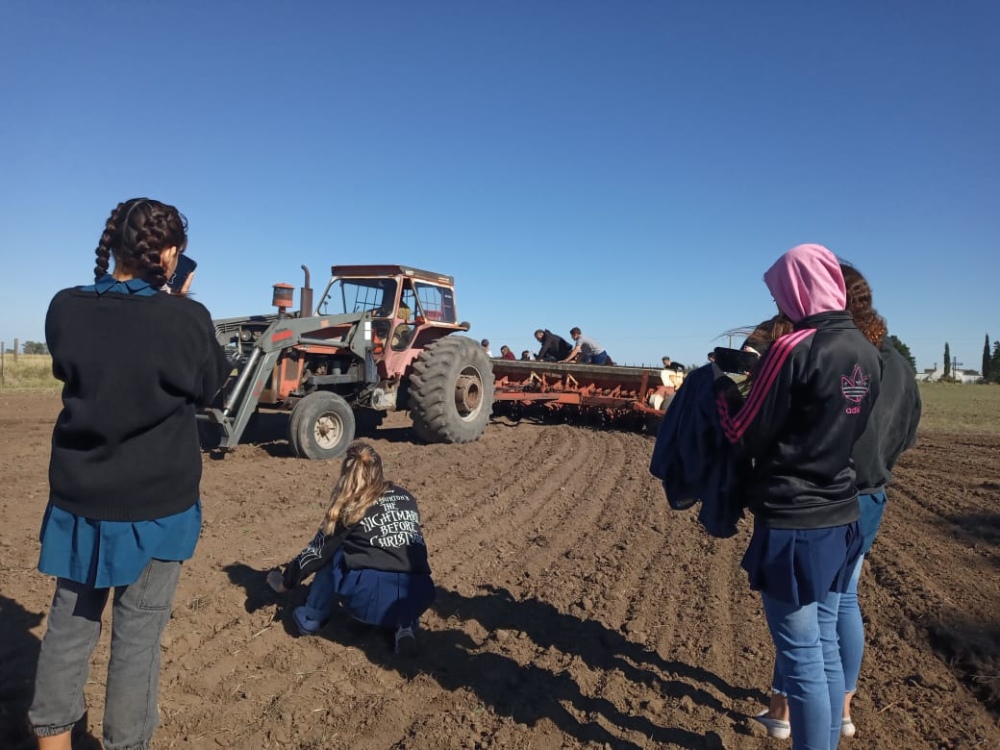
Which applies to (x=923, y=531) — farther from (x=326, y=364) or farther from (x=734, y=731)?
(x=326, y=364)

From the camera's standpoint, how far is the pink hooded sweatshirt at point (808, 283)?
83.7 inches

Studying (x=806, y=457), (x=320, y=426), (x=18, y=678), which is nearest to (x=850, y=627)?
(x=806, y=457)

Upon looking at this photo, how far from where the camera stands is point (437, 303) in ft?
34.0

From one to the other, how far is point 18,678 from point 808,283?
3335 millimetres

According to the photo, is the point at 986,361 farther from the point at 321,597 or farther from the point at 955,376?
the point at 321,597

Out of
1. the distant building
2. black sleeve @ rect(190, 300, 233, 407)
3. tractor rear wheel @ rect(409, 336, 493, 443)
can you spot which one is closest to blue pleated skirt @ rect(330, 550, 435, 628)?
black sleeve @ rect(190, 300, 233, 407)

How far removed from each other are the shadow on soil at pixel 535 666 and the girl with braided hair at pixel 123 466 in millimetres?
1454

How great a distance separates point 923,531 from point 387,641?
177 inches

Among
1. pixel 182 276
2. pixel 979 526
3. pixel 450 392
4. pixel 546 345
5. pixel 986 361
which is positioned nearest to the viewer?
pixel 182 276

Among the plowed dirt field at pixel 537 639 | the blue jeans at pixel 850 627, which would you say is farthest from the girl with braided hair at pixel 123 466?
the blue jeans at pixel 850 627

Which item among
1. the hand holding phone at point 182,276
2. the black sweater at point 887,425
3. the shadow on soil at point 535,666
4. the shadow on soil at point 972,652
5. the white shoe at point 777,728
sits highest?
the hand holding phone at point 182,276

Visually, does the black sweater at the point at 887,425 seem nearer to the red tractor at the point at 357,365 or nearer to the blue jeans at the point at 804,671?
the blue jeans at the point at 804,671

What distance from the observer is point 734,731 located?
2.78 meters

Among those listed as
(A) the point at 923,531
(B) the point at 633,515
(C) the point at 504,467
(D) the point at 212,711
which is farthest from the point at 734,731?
(C) the point at 504,467
